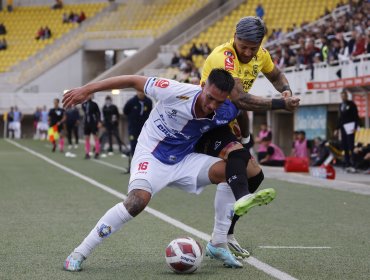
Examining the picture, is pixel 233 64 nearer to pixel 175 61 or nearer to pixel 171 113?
pixel 171 113

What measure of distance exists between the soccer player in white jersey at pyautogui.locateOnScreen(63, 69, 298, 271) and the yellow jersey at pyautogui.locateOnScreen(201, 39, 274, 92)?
40cm

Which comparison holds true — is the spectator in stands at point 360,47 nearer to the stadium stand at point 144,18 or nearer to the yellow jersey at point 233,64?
the yellow jersey at point 233,64

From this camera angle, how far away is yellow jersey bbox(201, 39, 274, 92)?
8.16 metres

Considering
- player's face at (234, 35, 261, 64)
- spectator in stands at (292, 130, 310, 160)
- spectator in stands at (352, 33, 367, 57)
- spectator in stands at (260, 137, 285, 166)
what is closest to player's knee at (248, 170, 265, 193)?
player's face at (234, 35, 261, 64)

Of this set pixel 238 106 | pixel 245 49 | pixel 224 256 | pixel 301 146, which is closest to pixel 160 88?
pixel 238 106

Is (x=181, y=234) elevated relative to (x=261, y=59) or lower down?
lower down

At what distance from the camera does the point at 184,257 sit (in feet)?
24.6

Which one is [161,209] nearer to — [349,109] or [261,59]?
[261,59]

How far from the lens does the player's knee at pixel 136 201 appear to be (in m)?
7.51

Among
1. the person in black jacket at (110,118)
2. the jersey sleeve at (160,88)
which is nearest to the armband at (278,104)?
the jersey sleeve at (160,88)

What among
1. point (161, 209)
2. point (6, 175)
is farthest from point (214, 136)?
point (6, 175)

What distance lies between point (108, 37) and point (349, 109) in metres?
29.4

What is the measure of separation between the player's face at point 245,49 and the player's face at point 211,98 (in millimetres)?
721

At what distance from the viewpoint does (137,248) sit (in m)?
8.85
